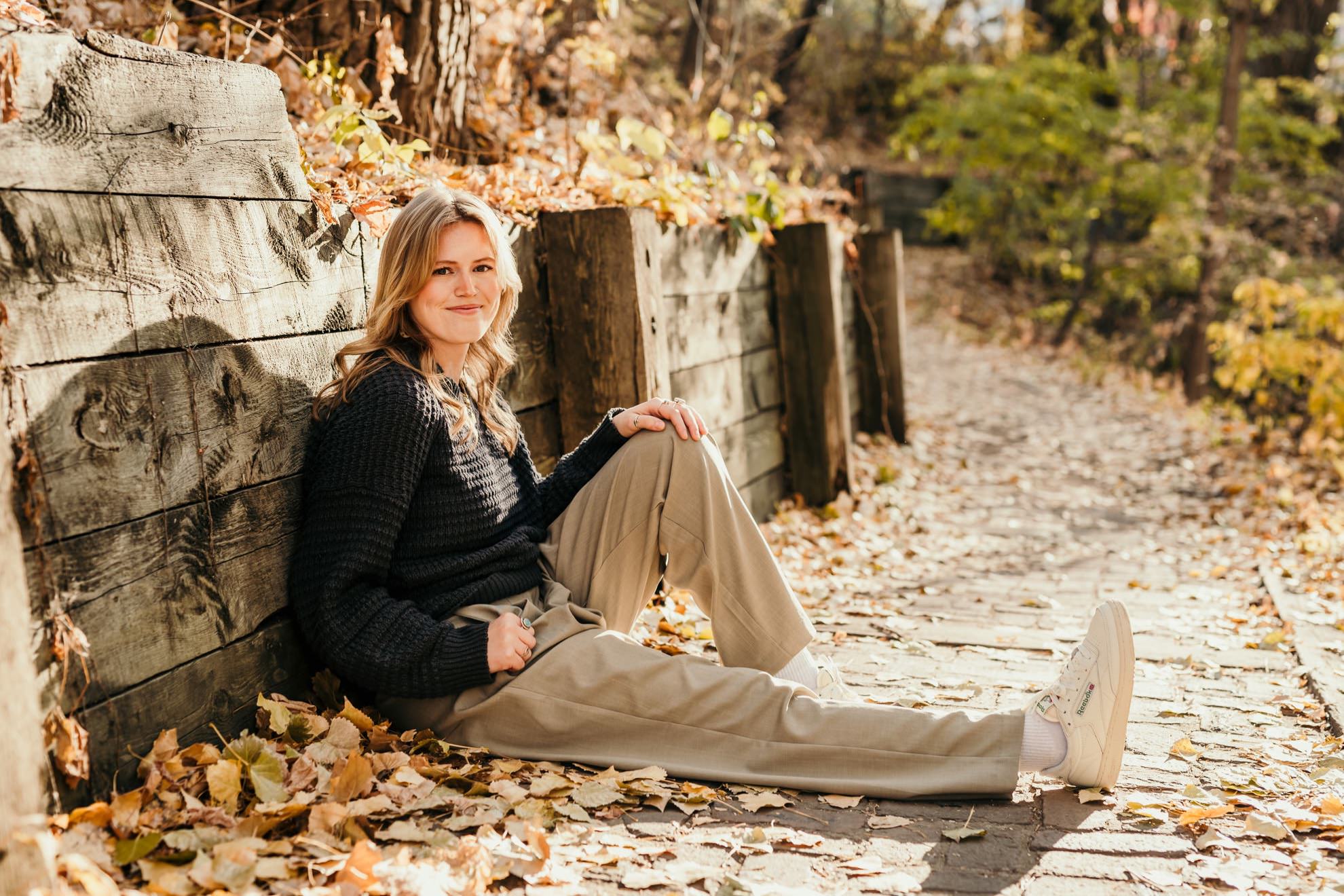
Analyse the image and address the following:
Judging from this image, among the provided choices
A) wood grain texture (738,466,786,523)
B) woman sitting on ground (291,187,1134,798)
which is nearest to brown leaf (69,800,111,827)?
woman sitting on ground (291,187,1134,798)

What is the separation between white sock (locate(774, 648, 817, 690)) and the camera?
3.12 m

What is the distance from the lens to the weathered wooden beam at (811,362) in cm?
592

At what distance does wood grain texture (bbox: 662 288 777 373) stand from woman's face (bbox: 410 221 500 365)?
1.46 meters

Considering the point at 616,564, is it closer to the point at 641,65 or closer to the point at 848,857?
the point at 848,857

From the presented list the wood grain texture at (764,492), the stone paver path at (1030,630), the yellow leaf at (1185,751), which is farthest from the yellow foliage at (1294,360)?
the yellow leaf at (1185,751)

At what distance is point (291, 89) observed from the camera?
419cm

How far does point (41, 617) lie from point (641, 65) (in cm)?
1197

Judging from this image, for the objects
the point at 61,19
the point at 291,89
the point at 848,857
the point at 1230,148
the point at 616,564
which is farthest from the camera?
the point at 1230,148

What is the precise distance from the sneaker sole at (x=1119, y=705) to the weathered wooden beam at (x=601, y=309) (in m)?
1.86

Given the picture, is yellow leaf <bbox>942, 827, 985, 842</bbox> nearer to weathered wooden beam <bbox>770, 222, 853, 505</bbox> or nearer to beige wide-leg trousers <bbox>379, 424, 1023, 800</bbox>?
beige wide-leg trousers <bbox>379, 424, 1023, 800</bbox>

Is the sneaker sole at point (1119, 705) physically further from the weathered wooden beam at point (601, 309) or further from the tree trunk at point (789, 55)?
the tree trunk at point (789, 55)

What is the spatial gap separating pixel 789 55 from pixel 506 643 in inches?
466

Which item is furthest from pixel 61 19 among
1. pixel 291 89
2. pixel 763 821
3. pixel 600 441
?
pixel 763 821

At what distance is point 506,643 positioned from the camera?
2.62 metres
